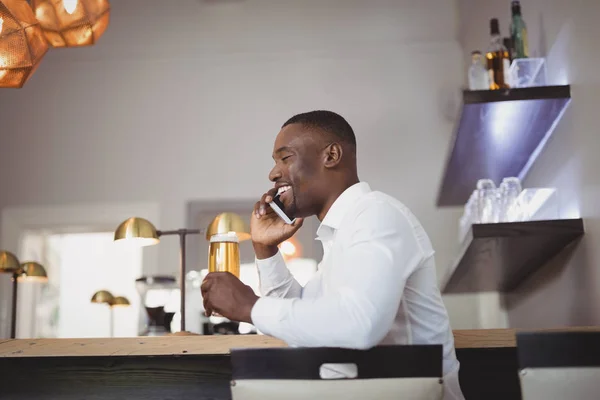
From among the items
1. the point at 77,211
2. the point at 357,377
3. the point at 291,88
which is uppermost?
the point at 291,88

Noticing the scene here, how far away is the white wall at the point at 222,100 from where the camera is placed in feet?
14.8

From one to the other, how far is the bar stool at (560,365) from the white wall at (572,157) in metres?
1.00

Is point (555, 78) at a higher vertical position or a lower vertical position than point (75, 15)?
lower

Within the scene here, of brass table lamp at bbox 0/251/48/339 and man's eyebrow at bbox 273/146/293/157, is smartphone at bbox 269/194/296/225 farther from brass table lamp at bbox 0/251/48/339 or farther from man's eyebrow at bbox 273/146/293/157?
brass table lamp at bbox 0/251/48/339

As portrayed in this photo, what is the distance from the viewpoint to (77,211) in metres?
4.66

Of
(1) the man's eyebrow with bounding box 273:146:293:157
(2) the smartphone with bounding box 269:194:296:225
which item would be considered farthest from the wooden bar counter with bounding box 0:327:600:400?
(1) the man's eyebrow with bounding box 273:146:293:157

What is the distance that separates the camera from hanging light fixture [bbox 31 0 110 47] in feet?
7.50

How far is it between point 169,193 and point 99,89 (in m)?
0.89

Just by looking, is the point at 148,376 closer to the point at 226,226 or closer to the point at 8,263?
the point at 226,226

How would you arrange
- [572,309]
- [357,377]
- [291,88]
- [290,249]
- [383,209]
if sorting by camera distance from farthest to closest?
[291,88] < [290,249] < [572,309] < [383,209] < [357,377]

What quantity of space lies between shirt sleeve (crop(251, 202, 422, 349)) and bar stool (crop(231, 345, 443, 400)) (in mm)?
66

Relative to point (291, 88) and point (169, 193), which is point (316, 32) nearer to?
point (291, 88)

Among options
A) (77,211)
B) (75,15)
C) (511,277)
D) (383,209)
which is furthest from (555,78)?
(77,211)

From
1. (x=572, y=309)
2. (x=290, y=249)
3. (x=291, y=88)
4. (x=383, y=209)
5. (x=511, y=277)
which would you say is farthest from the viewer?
(x=291, y=88)
